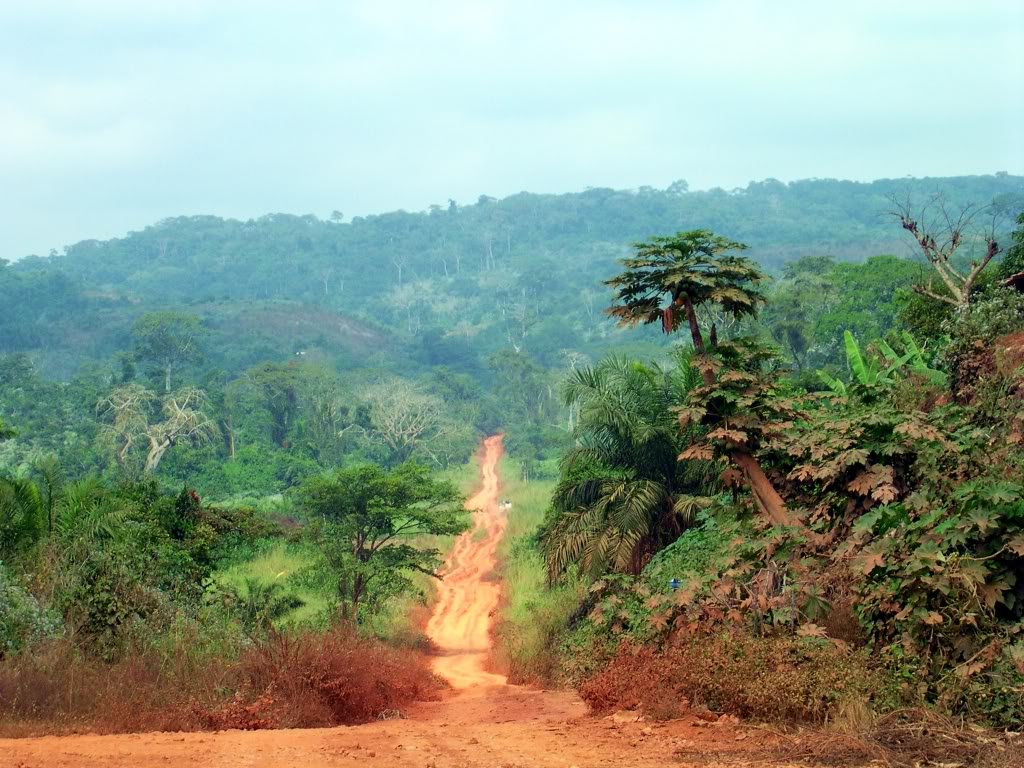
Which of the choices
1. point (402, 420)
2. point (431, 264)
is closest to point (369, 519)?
point (402, 420)

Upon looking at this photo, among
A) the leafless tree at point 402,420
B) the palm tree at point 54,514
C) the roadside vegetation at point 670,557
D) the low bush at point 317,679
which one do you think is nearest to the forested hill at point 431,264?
the leafless tree at point 402,420

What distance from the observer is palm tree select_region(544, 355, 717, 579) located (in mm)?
17547

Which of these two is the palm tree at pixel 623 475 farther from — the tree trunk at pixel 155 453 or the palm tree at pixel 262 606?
the tree trunk at pixel 155 453

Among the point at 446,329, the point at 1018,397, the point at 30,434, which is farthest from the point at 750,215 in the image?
the point at 1018,397

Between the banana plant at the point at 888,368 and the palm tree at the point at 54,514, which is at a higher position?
the banana plant at the point at 888,368

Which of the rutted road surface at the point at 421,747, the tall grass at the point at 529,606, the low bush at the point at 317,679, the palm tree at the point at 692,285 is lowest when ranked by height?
the tall grass at the point at 529,606

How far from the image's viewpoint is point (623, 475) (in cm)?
1844

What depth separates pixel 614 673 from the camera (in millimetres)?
9656

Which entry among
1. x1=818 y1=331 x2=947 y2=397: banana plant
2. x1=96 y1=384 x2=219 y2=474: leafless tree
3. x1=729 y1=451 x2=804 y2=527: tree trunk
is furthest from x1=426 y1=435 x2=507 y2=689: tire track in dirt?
x1=96 y1=384 x2=219 y2=474: leafless tree

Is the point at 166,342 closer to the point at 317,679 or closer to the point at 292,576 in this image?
the point at 292,576

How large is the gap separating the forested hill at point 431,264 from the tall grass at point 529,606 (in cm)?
3662

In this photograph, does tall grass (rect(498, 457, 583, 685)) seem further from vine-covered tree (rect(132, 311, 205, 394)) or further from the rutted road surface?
vine-covered tree (rect(132, 311, 205, 394))

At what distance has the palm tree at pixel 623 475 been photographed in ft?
57.6

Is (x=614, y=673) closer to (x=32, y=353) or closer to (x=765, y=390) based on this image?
(x=765, y=390)
